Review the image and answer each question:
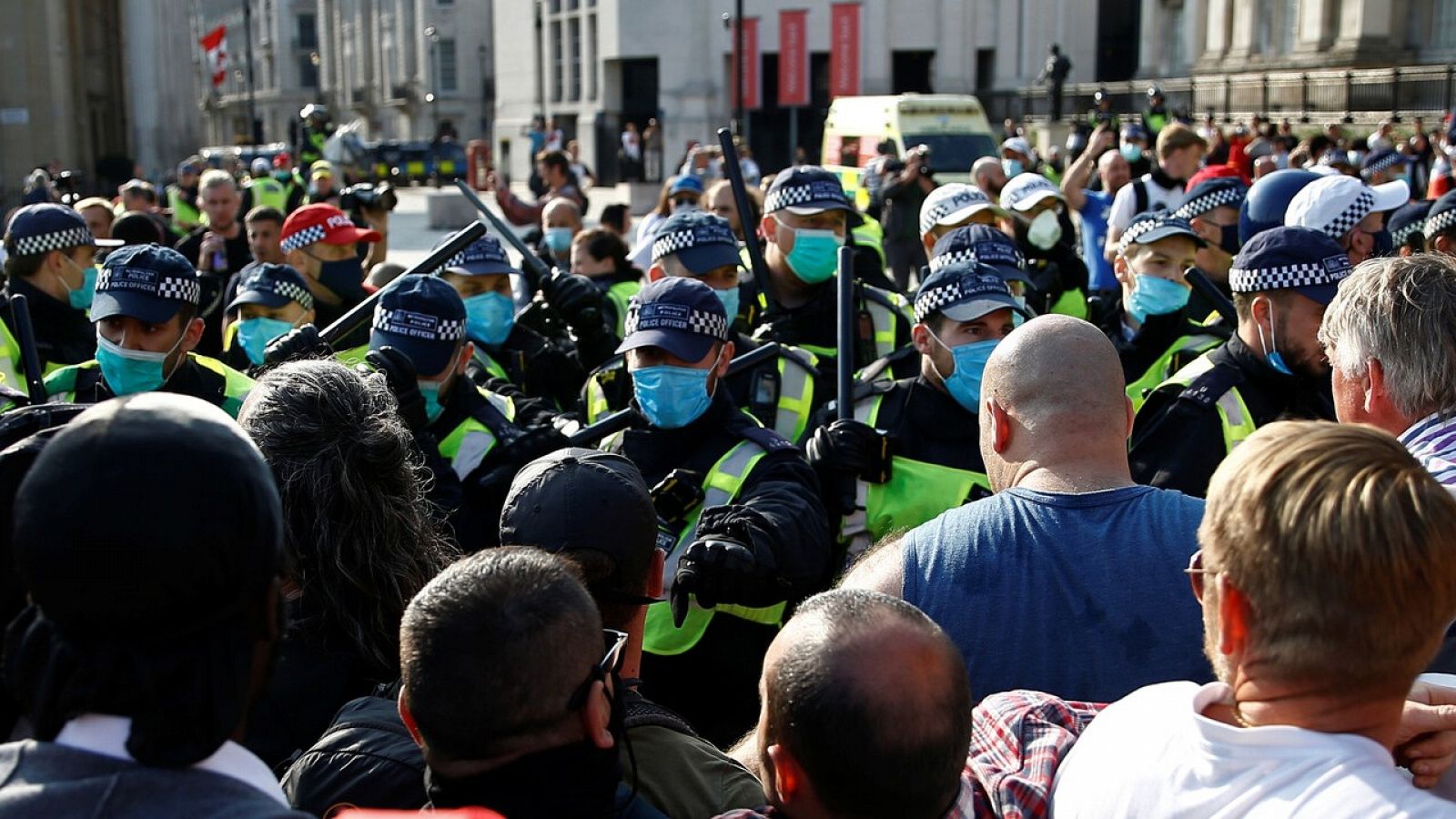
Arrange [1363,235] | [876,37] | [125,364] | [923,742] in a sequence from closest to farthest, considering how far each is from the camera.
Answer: [923,742]
[125,364]
[1363,235]
[876,37]

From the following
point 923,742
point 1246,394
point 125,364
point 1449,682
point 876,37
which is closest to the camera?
point 923,742

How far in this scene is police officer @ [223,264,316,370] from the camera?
6.31 m

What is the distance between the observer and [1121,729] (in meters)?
2.15

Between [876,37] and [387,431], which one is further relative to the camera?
[876,37]

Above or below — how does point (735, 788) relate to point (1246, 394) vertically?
below

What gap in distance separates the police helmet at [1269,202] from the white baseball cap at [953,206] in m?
1.34

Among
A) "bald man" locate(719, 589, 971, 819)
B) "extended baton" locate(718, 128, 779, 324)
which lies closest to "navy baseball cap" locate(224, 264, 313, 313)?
"extended baton" locate(718, 128, 779, 324)

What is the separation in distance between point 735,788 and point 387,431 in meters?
1.28

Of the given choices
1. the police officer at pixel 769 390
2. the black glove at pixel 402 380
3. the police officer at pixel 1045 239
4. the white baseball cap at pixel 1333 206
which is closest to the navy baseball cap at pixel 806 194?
the police officer at pixel 769 390

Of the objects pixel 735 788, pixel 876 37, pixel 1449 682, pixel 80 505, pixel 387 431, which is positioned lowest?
pixel 735 788

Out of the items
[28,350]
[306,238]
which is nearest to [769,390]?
[28,350]

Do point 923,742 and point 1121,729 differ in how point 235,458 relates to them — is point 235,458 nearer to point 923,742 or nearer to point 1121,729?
point 923,742

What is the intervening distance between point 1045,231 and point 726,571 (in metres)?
5.41

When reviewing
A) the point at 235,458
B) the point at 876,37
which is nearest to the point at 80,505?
the point at 235,458
